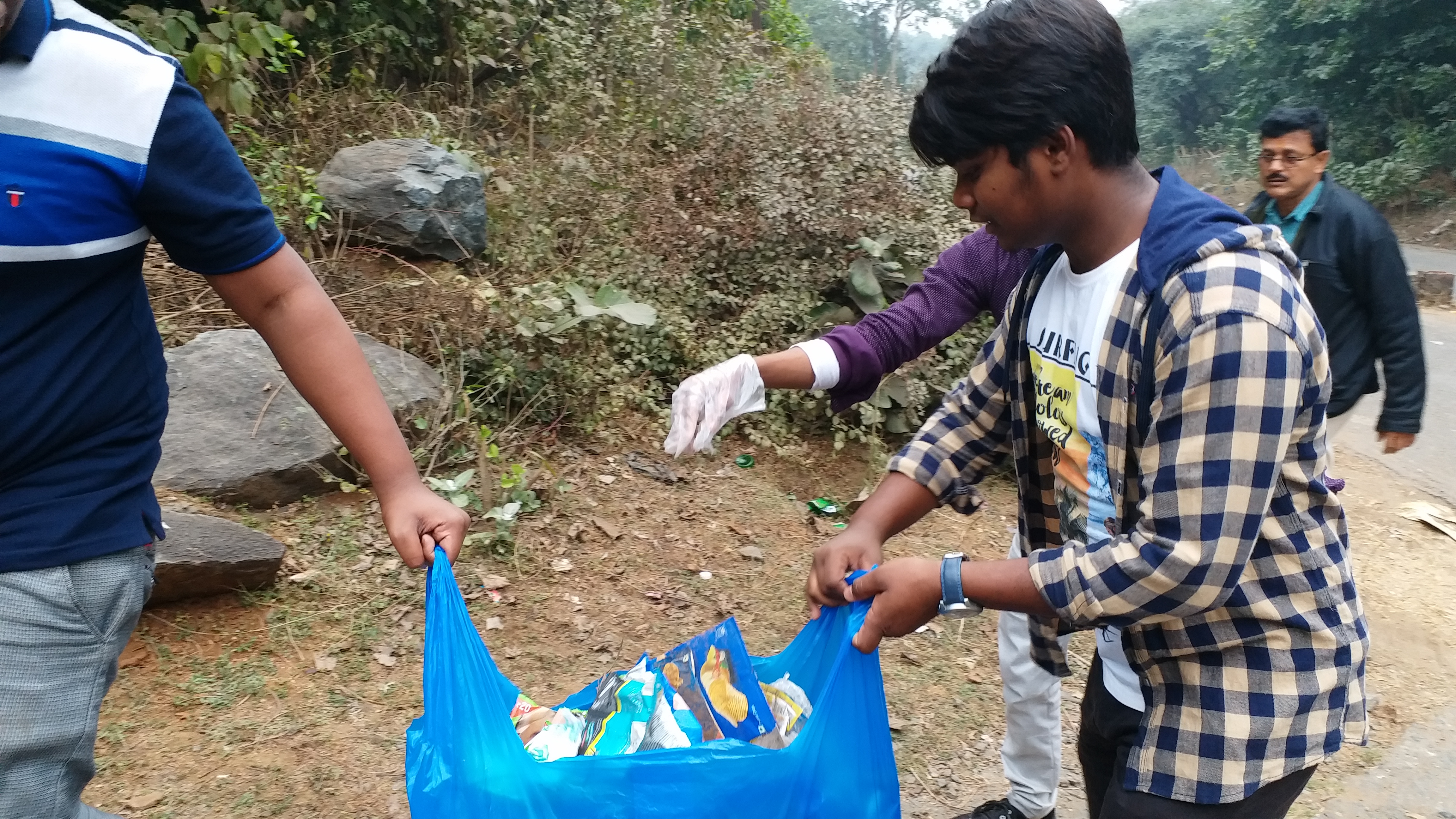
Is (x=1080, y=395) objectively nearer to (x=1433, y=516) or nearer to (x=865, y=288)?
(x=865, y=288)

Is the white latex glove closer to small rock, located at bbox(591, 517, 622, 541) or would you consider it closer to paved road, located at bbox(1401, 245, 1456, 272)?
small rock, located at bbox(591, 517, 622, 541)

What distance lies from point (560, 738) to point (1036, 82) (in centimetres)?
128

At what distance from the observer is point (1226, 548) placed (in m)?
1.11

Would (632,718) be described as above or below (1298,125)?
below

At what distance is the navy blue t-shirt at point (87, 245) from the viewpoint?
1.08 metres

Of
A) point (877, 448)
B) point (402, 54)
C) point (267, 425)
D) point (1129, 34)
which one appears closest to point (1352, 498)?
point (877, 448)

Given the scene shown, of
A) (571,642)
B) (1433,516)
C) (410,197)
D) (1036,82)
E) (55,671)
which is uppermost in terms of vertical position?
(1036,82)

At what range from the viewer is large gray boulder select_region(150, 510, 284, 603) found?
2.80 metres

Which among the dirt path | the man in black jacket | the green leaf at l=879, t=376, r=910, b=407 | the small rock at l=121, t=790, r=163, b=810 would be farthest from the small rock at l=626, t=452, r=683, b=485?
the man in black jacket

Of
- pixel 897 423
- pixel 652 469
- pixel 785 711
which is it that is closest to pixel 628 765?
pixel 785 711

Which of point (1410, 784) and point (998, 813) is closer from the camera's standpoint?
point (998, 813)

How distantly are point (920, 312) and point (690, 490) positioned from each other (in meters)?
2.23

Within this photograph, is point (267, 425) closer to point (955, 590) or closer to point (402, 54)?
point (955, 590)

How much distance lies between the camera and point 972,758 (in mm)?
2811
